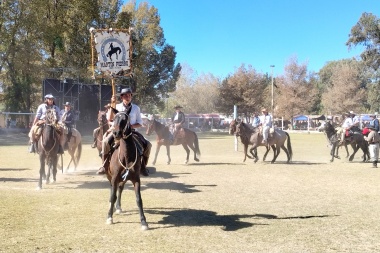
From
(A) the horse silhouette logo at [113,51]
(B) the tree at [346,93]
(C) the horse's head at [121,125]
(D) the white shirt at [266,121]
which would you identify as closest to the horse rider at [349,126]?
(D) the white shirt at [266,121]

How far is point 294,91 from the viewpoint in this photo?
75062 mm

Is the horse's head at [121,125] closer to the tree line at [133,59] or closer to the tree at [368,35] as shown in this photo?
the tree line at [133,59]

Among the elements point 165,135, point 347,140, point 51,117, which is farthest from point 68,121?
point 347,140

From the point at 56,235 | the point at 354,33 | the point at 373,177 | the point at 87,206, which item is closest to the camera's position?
the point at 56,235

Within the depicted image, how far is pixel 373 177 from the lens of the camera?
567 inches

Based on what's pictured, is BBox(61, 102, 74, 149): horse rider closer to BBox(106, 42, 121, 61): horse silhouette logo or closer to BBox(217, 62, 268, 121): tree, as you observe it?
BBox(106, 42, 121, 61): horse silhouette logo

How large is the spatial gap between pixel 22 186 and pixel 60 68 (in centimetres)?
3410

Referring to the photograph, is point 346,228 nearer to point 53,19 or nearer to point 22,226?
point 22,226

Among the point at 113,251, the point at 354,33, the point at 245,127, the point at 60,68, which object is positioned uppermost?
the point at 354,33

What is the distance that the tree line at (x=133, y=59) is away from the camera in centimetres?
4253

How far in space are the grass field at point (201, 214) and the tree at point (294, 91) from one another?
60.9 m

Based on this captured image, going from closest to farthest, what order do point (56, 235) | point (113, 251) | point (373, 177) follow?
1. point (113, 251)
2. point (56, 235)
3. point (373, 177)

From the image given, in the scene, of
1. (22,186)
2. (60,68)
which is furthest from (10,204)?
(60,68)

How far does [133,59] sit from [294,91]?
44242 mm
